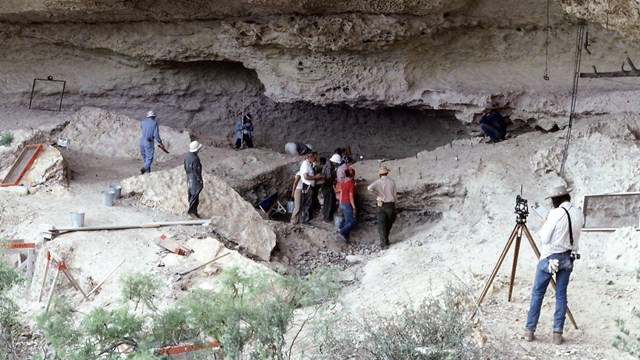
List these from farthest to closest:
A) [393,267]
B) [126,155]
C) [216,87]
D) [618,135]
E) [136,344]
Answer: [216,87] → [126,155] → [618,135] → [393,267] → [136,344]

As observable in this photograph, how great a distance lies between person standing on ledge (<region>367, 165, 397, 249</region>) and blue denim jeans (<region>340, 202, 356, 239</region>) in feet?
1.29

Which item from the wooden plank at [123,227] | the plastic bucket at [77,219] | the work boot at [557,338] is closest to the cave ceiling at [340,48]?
the wooden plank at [123,227]

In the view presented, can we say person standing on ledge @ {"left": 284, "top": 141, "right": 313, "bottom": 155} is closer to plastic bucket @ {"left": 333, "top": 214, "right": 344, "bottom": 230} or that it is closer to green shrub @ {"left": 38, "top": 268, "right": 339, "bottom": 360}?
plastic bucket @ {"left": 333, "top": 214, "right": 344, "bottom": 230}

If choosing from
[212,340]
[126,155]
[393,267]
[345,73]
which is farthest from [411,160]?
[212,340]

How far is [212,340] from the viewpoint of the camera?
6480 mm

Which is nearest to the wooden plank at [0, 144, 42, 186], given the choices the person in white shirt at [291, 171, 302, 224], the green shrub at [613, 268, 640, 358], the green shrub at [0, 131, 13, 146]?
the green shrub at [0, 131, 13, 146]

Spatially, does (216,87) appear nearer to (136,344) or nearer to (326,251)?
(326,251)

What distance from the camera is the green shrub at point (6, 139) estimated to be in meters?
12.5

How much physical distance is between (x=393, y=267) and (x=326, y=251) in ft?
5.24

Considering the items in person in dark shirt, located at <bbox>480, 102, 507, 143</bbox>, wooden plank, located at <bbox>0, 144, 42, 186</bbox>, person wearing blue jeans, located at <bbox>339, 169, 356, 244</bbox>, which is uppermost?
person in dark shirt, located at <bbox>480, 102, 507, 143</bbox>

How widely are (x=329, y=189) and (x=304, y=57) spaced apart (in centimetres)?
260

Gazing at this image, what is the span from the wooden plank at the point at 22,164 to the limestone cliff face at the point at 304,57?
228 centimetres

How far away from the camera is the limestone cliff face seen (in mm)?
12891

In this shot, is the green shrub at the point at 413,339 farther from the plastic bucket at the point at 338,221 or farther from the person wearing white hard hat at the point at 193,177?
the plastic bucket at the point at 338,221
